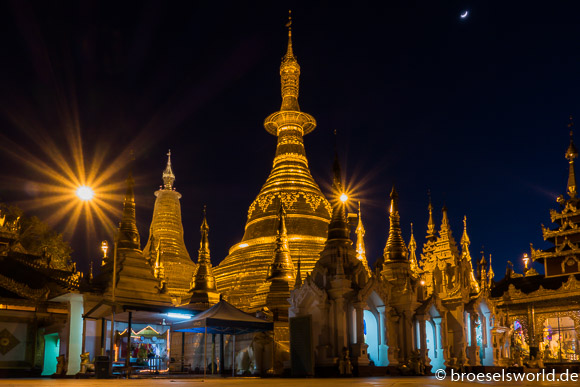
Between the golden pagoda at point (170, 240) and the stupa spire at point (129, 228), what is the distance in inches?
317

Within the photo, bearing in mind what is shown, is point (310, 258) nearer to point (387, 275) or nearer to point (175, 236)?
point (387, 275)

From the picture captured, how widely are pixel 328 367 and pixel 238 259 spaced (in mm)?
21603

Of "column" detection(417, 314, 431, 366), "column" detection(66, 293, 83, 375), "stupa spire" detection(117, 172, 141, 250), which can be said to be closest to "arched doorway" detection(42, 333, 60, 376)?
"column" detection(66, 293, 83, 375)

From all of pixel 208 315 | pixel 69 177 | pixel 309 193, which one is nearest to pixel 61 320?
pixel 208 315

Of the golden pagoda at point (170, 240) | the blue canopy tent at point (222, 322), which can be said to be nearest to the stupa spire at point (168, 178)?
the golden pagoda at point (170, 240)

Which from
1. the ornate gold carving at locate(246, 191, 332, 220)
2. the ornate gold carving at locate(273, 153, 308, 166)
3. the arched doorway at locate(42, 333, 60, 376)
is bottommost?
the arched doorway at locate(42, 333, 60, 376)

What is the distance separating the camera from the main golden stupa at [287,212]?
42.8m

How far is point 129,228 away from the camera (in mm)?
34531

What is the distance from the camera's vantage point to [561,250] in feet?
146

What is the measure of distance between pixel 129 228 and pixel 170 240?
19.4 meters

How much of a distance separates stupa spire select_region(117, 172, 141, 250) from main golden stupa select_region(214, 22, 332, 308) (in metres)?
9.39

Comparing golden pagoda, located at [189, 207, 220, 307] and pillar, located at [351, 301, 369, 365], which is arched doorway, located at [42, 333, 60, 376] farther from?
pillar, located at [351, 301, 369, 365]

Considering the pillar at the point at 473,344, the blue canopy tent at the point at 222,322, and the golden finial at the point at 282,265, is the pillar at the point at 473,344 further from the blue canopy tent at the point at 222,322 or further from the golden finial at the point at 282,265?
the blue canopy tent at the point at 222,322

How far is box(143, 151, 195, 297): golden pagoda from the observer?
47.9 m
